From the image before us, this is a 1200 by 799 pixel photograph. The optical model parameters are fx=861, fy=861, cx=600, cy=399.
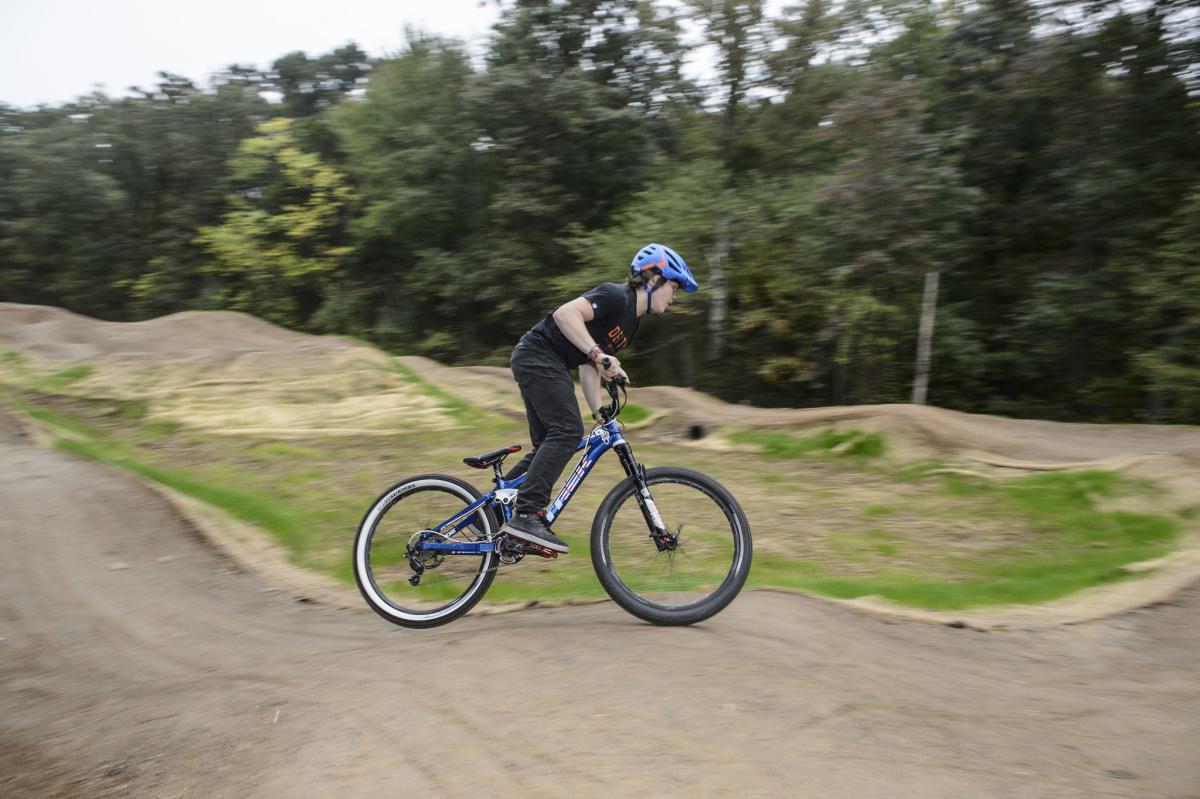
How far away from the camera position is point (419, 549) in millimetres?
4773

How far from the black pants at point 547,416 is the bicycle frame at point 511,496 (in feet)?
0.28

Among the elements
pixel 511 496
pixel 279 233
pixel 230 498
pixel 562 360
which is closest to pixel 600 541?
pixel 511 496

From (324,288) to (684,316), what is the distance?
45.5ft

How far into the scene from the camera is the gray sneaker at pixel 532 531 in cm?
452

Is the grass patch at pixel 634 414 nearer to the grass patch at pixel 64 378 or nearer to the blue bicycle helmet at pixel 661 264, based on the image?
the blue bicycle helmet at pixel 661 264

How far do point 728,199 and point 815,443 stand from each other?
1166 centimetres

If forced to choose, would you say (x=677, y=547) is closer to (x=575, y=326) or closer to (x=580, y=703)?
(x=580, y=703)

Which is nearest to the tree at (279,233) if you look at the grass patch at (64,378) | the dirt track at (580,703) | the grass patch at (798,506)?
the grass patch at (64,378)

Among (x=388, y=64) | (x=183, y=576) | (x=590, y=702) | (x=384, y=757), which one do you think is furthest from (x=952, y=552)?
(x=388, y=64)

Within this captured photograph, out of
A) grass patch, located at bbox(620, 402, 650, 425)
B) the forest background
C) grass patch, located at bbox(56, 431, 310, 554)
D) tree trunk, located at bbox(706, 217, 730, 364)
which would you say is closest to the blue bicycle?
grass patch, located at bbox(56, 431, 310, 554)

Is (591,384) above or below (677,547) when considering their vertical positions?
above

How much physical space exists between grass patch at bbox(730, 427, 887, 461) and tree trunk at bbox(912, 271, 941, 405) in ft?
31.8

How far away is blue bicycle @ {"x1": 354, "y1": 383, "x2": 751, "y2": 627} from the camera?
4.43 m

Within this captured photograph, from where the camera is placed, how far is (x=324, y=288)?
29.0 meters
